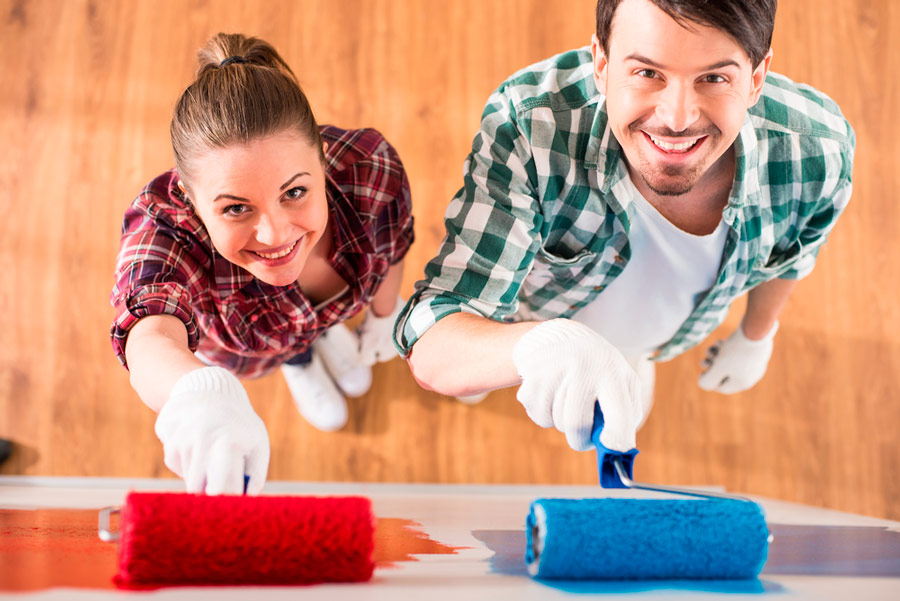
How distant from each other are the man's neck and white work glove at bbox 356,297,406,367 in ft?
1.95

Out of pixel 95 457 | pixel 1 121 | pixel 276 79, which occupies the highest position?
pixel 1 121

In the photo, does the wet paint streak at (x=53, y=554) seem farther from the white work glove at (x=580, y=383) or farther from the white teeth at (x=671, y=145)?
the white teeth at (x=671, y=145)

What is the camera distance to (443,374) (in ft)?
3.01

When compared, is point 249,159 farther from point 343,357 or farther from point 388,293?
point 343,357

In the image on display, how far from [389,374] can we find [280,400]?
0.23 metres

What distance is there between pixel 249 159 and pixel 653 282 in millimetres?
600

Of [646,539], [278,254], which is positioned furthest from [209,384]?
[646,539]

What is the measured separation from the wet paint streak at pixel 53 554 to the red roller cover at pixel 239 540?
0.04 metres

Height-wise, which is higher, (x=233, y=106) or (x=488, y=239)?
(x=233, y=106)

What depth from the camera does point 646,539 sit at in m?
0.62

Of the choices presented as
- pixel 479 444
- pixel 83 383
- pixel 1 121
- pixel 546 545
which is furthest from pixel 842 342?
pixel 1 121

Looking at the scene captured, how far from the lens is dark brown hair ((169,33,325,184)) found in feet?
3.04

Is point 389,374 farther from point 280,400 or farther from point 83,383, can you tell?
point 83,383

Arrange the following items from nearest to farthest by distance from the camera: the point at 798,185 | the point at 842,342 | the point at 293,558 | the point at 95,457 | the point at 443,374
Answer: the point at 293,558 → the point at 443,374 → the point at 798,185 → the point at 95,457 → the point at 842,342
